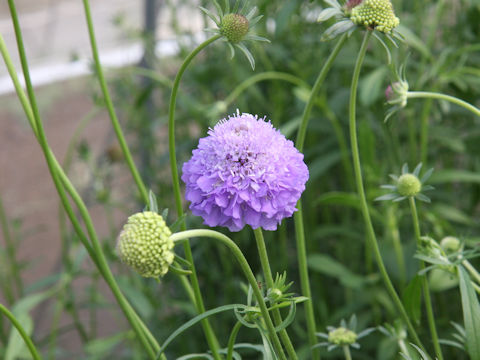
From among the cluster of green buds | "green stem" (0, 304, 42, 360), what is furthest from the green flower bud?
"green stem" (0, 304, 42, 360)

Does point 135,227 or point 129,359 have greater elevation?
point 135,227

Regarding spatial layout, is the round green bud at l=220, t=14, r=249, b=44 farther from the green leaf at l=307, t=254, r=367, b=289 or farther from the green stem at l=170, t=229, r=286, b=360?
the green leaf at l=307, t=254, r=367, b=289

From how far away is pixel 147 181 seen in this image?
137 cm

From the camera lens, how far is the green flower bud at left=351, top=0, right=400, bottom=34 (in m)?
0.45

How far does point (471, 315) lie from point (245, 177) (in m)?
0.23

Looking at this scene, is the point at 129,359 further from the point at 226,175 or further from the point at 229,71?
the point at 226,175

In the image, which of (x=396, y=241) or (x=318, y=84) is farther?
(x=396, y=241)

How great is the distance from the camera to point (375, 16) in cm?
45

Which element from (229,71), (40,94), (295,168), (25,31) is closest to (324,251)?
(229,71)

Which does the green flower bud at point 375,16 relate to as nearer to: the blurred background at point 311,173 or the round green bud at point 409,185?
the round green bud at point 409,185

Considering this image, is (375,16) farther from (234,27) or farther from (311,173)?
(311,173)

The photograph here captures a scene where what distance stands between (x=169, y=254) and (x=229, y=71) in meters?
0.90

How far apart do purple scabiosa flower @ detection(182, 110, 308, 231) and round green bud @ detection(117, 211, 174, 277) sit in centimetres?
5

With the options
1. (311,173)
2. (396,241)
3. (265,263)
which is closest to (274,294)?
(265,263)
